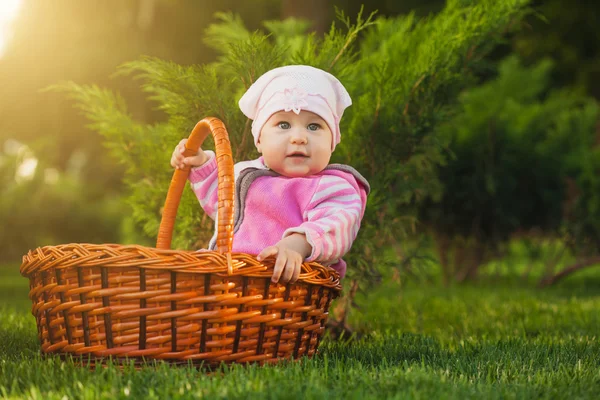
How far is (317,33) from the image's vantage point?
557cm

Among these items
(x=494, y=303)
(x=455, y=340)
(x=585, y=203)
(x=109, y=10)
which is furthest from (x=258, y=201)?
(x=109, y=10)

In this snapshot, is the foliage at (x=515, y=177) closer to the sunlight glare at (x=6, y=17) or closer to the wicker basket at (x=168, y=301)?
the wicker basket at (x=168, y=301)

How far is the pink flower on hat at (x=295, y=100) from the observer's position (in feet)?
8.54

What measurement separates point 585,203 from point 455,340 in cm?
453

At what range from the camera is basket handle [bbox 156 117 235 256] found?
224 centimetres

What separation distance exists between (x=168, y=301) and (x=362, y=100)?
1.81 meters

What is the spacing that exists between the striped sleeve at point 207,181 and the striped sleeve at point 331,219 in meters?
0.51

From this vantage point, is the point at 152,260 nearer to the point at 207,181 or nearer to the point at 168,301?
the point at 168,301

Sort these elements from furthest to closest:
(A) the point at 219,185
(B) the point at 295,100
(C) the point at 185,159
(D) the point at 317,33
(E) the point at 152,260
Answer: (D) the point at 317,33
(C) the point at 185,159
(B) the point at 295,100
(A) the point at 219,185
(E) the point at 152,260

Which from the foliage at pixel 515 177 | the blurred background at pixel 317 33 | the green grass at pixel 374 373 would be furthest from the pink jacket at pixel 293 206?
the foliage at pixel 515 177

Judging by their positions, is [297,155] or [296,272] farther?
[297,155]

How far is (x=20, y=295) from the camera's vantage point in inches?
281

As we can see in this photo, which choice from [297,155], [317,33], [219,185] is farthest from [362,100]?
[317,33]

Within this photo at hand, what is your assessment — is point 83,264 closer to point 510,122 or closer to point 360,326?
point 360,326
